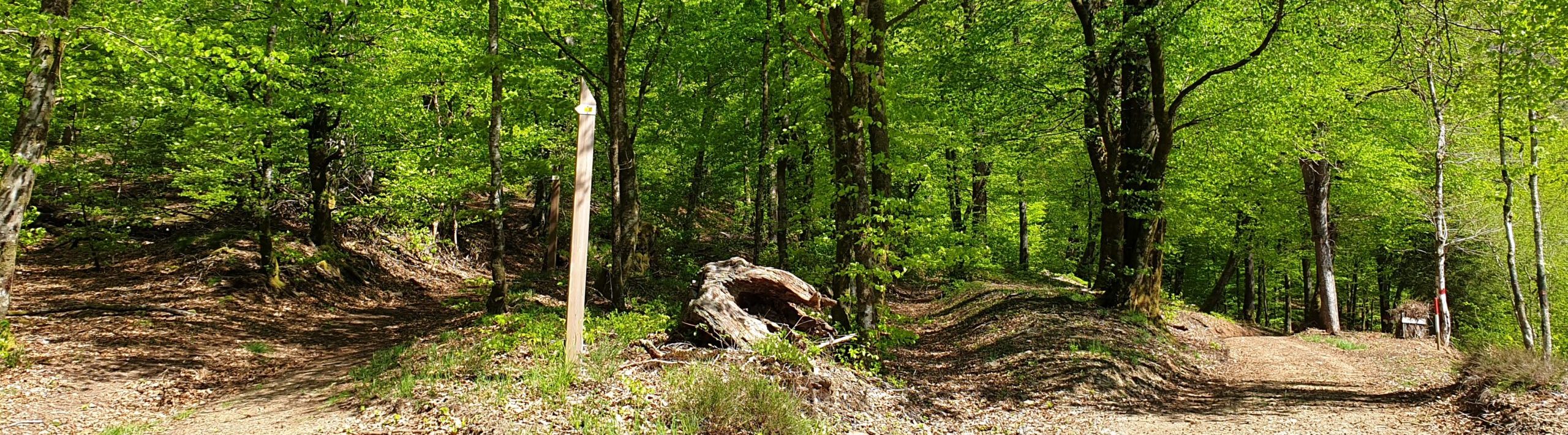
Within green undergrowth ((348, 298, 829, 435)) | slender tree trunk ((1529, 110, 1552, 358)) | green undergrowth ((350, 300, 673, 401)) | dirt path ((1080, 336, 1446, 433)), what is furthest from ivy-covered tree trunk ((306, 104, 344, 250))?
slender tree trunk ((1529, 110, 1552, 358))

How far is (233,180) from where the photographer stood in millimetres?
13031

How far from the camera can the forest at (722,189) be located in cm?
743

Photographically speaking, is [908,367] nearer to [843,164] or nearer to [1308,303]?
[843,164]

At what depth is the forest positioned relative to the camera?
7.43 meters

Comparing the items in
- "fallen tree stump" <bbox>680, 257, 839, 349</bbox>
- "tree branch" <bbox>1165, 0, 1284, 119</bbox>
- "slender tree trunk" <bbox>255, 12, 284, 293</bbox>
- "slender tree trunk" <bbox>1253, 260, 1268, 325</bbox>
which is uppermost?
"tree branch" <bbox>1165, 0, 1284, 119</bbox>

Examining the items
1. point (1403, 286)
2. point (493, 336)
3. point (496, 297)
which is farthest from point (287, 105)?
point (1403, 286)

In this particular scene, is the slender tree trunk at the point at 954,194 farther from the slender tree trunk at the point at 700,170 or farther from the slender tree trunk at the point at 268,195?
the slender tree trunk at the point at 268,195

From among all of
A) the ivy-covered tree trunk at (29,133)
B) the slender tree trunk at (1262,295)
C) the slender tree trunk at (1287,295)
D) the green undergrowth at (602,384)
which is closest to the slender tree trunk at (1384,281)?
the slender tree trunk at (1287,295)

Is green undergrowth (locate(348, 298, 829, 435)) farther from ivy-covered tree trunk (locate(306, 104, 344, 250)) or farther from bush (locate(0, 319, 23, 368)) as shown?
ivy-covered tree trunk (locate(306, 104, 344, 250))

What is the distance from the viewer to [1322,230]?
61.3 feet

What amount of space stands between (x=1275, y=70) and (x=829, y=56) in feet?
25.2

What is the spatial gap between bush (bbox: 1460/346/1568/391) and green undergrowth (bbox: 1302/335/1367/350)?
650 cm

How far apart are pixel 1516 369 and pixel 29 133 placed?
15128 millimetres

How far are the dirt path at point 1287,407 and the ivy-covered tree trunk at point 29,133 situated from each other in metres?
11.2
